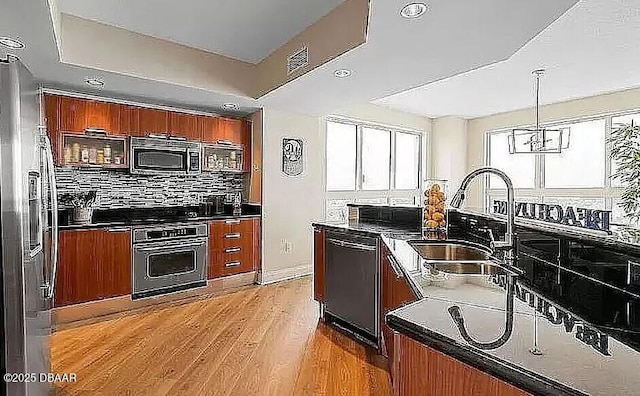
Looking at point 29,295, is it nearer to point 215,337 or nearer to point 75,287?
point 215,337

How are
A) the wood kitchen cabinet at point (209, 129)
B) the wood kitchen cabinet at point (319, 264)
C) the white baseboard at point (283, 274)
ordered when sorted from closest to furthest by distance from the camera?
the wood kitchen cabinet at point (319, 264) → the wood kitchen cabinet at point (209, 129) → the white baseboard at point (283, 274)

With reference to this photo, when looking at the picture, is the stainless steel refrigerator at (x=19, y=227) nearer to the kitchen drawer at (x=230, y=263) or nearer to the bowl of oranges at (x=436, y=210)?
the bowl of oranges at (x=436, y=210)

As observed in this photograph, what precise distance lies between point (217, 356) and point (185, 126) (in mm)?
2814

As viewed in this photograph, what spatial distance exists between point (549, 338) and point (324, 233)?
2.86 metres

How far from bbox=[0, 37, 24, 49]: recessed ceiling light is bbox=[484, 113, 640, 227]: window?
6.50 metres

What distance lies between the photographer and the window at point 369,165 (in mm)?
6422

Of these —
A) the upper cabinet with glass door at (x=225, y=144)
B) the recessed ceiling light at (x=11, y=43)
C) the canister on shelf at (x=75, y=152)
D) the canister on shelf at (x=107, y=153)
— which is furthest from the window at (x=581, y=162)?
the recessed ceiling light at (x=11, y=43)

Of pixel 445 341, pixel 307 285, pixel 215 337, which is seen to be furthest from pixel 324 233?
pixel 445 341

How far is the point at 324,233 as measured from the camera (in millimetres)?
3729

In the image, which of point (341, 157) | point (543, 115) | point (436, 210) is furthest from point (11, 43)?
point (543, 115)

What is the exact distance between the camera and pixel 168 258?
173 inches

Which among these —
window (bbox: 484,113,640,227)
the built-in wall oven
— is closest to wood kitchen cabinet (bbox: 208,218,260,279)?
the built-in wall oven

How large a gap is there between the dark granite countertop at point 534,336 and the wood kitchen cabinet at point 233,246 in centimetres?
372

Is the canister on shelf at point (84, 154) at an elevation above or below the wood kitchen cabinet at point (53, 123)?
below
